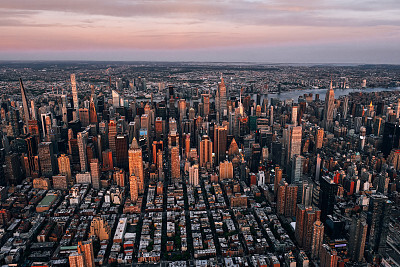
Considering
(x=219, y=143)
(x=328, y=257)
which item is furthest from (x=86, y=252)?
(x=219, y=143)

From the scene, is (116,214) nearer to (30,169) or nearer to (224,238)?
(224,238)

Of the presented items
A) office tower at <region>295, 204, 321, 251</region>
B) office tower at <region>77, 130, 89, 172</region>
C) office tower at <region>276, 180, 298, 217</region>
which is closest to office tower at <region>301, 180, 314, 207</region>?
office tower at <region>276, 180, 298, 217</region>

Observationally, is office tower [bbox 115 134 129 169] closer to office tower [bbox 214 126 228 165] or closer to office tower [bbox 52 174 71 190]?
office tower [bbox 52 174 71 190]

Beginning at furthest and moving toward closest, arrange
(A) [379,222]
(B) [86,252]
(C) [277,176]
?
1. (C) [277,176]
2. (A) [379,222]
3. (B) [86,252]

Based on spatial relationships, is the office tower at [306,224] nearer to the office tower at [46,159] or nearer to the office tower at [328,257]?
the office tower at [328,257]

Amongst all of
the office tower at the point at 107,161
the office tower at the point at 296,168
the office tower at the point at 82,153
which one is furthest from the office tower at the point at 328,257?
the office tower at the point at 82,153

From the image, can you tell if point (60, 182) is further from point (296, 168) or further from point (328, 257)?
point (328, 257)
